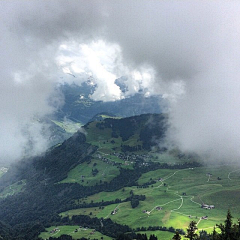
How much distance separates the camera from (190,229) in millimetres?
66562

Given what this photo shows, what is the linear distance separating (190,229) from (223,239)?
22707 mm

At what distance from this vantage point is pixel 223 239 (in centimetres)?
8075

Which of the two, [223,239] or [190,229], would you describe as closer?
[190,229]
